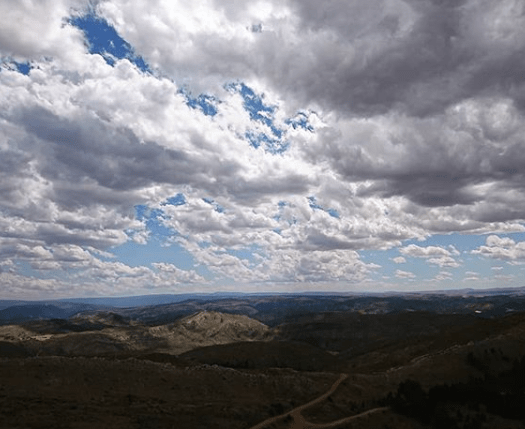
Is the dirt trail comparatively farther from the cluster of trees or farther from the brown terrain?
the cluster of trees

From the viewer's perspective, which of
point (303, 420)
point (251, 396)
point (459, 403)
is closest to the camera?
point (303, 420)

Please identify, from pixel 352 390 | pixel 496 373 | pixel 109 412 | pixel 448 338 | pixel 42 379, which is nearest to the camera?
pixel 109 412

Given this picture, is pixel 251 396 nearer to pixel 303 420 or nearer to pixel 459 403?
pixel 303 420

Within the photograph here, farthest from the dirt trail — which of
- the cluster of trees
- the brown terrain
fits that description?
the cluster of trees

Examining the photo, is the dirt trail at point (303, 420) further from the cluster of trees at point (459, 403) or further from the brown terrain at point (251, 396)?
the cluster of trees at point (459, 403)

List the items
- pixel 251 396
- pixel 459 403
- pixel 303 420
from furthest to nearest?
1. pixel 251 396
2. pixel 459 403
3. pixel 303 420

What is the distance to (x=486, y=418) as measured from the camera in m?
45.3

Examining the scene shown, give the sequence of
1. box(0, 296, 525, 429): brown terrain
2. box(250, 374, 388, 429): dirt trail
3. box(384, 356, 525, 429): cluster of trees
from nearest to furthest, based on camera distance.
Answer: box(0, 296, 525, 429): brown terrain, box(250, 374, 388, 429): dirt trail, box(384, 356, 525, 429): cluster of trees

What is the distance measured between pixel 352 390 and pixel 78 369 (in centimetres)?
3395

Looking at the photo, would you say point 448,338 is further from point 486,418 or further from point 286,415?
point 286,415

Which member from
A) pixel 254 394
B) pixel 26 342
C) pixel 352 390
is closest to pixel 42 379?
pixel 254 394

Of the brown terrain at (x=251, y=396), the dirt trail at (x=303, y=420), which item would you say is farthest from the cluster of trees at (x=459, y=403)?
the dirt trail at (x=303, y=420)

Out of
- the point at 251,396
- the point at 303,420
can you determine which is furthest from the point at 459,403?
the point at 251,396

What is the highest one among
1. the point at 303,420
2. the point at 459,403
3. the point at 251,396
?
the point at 251,396
